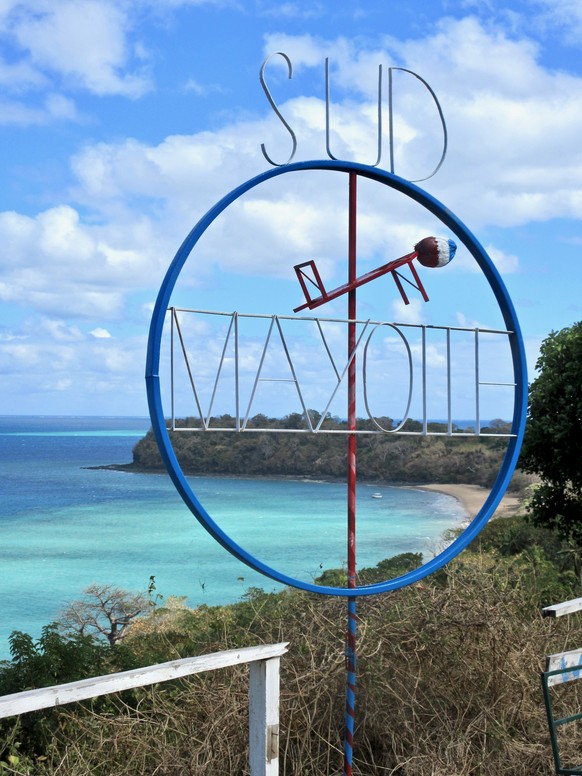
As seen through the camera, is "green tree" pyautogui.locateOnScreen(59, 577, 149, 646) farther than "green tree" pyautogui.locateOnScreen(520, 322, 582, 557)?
Yes

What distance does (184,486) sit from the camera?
343 cm

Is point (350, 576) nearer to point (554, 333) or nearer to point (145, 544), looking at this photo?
point (554, 333)

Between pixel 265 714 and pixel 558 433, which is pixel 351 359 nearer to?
pixel 265 714

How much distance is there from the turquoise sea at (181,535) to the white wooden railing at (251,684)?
15041 millimetres

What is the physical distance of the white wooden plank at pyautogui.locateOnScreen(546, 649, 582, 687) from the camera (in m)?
3.41

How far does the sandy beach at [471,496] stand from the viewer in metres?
33.7

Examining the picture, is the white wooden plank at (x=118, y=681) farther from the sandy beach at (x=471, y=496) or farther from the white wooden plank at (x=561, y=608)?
the sandy beach at (x=471, y=496)

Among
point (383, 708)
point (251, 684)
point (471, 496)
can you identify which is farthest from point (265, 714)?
point (471, 496)

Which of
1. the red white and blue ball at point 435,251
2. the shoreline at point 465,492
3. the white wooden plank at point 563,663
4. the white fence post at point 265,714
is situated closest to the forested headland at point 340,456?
the shoreline at point 465,492

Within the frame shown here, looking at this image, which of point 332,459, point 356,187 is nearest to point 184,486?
point 356,187

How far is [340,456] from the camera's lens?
28.4 metres

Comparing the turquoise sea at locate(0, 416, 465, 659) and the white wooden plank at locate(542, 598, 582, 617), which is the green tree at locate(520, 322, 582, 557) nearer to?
the white wooden plank at locate(542, 598, 582, 617)

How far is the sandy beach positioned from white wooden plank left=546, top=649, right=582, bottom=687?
29500mm

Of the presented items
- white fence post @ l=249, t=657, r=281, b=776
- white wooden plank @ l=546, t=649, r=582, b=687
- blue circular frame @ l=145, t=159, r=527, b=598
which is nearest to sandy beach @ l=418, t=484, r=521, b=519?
blue circular frame @ l=145, t=159, r=527, b=598
